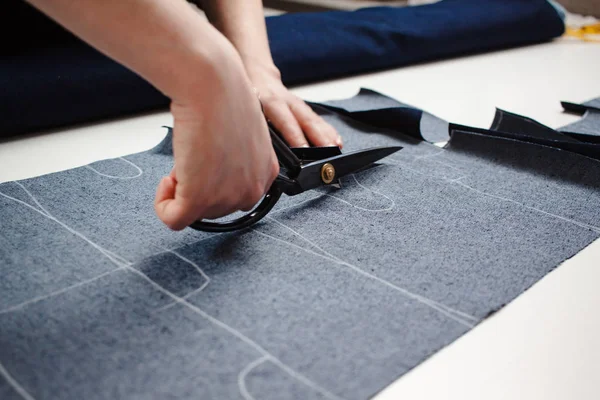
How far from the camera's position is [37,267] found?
462 millimetres

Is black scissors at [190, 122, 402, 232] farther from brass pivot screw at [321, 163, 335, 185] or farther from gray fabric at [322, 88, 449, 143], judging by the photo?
gray fabric at [322, 88, 449, 143]

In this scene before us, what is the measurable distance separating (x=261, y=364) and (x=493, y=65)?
3.85 ft

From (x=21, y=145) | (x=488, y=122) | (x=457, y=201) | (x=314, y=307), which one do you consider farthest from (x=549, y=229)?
(x=21, y=145)

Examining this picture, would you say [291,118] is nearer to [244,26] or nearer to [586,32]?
[244,26]

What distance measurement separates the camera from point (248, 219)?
0.53 m

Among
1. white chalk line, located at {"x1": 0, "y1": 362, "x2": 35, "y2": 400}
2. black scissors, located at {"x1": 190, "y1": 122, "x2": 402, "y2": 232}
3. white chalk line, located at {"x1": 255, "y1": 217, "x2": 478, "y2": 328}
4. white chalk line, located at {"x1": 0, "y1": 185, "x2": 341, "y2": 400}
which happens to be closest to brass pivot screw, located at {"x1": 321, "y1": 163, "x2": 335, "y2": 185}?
black scissors, located at {"x1": 190, "y1": 122, "x2": 402, "y2": 232}

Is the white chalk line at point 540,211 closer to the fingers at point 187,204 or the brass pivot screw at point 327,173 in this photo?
the brass pivot screw at point 327,173

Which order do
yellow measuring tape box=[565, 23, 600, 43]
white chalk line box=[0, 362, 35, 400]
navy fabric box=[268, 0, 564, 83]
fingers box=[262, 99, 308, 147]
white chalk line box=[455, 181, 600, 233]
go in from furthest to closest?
yellow measuring tape box=[565, 23, 600, 43] < navy fabric box=[268, 0, 564, 83] < fingers box=[262, 99, 308, 147] < white chalk line box=[455, 181, 600, 233] < white chalk line box=[0, 362, 35, 400]

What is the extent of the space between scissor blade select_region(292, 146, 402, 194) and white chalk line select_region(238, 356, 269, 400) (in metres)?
A: 0.24

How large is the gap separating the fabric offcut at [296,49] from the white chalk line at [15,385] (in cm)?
54

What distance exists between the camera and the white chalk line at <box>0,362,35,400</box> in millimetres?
332

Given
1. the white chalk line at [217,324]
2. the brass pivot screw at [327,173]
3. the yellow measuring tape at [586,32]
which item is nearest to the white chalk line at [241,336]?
the white chalk line at [217,324]

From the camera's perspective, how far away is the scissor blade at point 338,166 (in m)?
0.59

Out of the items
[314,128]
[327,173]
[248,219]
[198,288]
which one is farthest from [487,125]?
[198,288]
